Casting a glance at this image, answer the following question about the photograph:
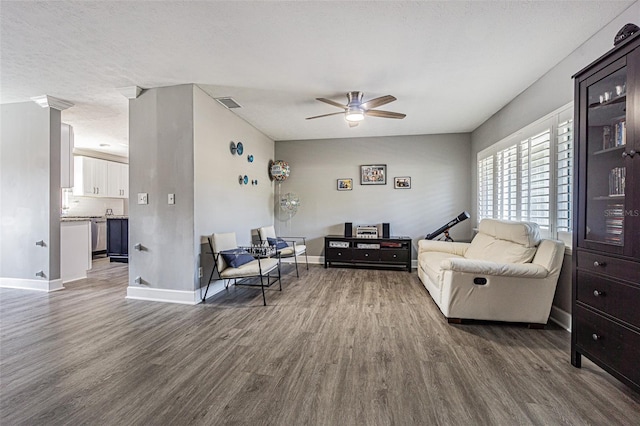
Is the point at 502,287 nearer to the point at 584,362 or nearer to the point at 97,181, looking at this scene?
the point at 584,362

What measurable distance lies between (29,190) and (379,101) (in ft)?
16.3

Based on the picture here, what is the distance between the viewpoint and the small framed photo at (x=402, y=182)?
18.5 ft

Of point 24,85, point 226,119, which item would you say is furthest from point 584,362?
point 24,85

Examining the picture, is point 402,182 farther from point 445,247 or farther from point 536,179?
point 536,179

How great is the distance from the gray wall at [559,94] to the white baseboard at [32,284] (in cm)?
618

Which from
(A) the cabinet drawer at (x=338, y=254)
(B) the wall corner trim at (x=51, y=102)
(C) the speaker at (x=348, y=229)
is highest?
(B) the wall corner trim at (x=51, y=102)

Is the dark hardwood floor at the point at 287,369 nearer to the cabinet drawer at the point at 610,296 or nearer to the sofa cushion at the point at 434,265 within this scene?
the sofa cushion at the point at 434,265

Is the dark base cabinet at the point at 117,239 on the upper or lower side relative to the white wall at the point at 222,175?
lower

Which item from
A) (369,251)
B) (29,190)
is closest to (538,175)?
(369,251)

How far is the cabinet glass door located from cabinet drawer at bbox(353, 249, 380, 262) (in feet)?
11.4

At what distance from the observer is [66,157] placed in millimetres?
4312

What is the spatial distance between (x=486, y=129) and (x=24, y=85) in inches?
251

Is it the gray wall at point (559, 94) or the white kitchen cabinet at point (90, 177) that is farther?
the white kitchen cabinet at point (90, 177)

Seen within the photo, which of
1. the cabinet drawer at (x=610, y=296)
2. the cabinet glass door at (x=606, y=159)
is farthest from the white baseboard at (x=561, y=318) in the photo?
the cabinet glass door at (x=606, y=159)
